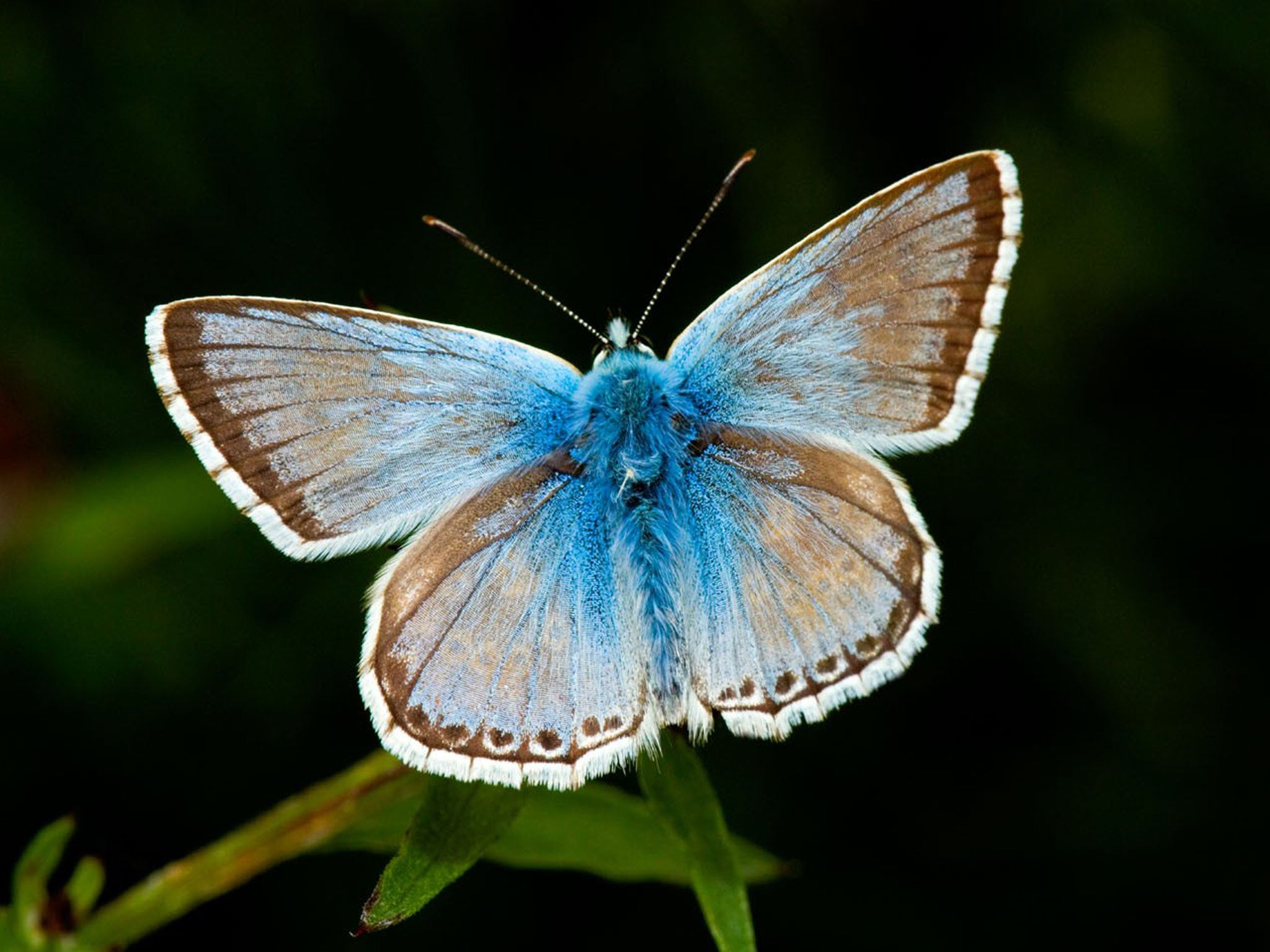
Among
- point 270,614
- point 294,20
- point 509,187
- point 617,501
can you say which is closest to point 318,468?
point 617,501

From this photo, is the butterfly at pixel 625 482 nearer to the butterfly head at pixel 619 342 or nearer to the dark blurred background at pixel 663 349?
the butterfly head at pixel 619 342

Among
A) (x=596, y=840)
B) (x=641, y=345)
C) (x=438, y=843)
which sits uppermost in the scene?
(x=641, y=345)

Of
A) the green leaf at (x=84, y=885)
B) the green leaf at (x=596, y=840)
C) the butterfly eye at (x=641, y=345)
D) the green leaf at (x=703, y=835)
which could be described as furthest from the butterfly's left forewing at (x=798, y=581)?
the green leaf at (x=84, y=885)

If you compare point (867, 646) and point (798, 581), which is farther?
point (798, 581)

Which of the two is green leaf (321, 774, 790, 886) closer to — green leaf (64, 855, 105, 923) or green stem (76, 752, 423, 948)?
green stem (76, 752, 423, 948)

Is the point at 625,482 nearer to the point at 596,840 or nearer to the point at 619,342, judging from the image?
the point at 619,342

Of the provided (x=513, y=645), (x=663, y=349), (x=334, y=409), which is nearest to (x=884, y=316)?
(x=513, y=645)

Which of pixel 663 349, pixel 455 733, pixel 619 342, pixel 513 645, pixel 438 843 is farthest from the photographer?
pixel 663 349
